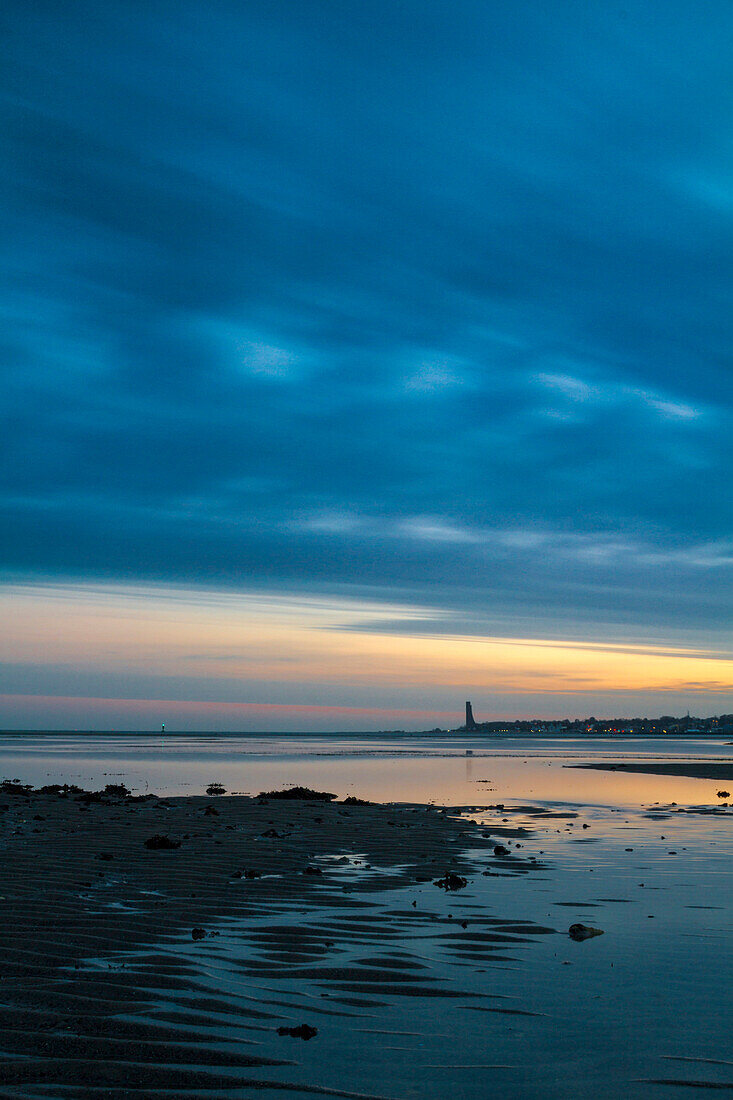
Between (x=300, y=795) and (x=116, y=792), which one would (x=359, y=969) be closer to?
(x=300, y=795)

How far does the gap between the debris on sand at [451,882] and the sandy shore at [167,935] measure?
0.61m

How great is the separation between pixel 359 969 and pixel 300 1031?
1930 mm

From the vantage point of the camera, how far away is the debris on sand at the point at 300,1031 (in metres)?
6.98

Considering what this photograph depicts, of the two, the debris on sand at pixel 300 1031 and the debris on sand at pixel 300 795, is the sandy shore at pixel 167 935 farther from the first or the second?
the debris on sand at pixel 300 795

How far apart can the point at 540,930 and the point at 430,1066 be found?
4.63 m

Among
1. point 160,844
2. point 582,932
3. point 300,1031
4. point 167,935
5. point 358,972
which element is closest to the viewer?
point 300,1031

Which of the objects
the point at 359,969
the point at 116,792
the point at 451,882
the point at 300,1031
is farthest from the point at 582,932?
the point at 116,792

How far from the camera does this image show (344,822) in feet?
74.6

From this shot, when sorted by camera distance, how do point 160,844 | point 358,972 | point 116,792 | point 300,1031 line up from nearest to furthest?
point 300,1031 < point 358,972 < point 160,844 < point 116,792

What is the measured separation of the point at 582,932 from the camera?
34.5ft

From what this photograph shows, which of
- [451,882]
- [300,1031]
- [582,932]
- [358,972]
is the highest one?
[300,1031]

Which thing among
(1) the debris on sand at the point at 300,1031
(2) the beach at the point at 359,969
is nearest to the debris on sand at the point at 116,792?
(2) the beach at the point at 359,969

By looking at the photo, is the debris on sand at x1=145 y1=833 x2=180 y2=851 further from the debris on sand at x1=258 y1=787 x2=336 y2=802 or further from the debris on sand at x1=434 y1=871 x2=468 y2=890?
the debris on sand at x1=258 y1=787 x2=336 y2=802

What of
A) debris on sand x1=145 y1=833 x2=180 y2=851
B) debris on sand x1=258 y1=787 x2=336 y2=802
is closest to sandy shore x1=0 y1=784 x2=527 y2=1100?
debris on sand x1=145 y1=833 x2=180 y2=851
